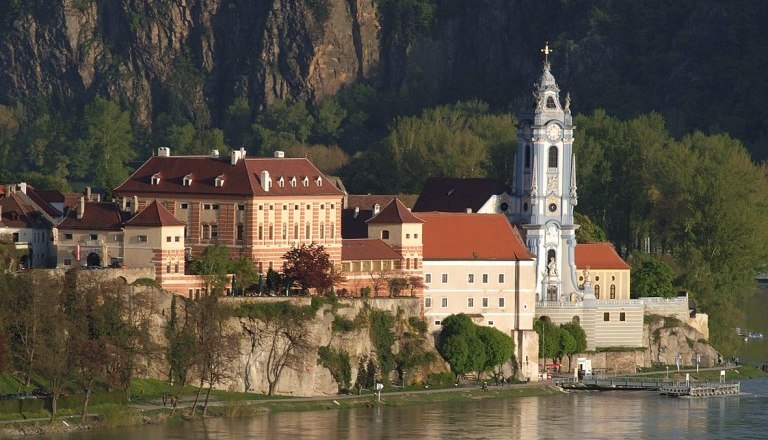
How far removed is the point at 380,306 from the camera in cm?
14288

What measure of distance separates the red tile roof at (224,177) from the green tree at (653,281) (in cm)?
2111

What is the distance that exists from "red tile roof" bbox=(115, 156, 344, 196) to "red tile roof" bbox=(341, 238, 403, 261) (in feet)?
8.02

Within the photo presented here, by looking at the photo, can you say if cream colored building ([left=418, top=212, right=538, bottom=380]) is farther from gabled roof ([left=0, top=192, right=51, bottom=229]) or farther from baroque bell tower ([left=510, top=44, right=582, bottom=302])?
gabled roof ([left=0, top=192, right=51, bottom=229])

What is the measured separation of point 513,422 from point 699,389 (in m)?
15.9

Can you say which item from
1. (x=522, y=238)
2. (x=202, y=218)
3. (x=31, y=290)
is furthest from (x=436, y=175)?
(x=31, y=290)

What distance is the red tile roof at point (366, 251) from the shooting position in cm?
14638

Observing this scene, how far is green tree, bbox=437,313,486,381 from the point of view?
145 meters

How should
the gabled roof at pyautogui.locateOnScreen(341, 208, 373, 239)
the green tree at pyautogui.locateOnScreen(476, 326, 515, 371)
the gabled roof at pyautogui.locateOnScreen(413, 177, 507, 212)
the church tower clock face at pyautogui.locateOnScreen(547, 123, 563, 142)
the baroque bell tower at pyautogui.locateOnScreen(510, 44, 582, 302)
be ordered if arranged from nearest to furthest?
the green tree at pyautogui.locateOnScreen(476, 326, 515, 371), the gabled roof at pyautogui.locateOnScreen(341, 208, 373, 239), the baroque bell tower at pyautogui.locateOnScreen(510, 44, 582, 302), the church tower clock face at pyautogui.locateOnScreen(547, 123, 563, 142), the gabled roof at pyautogui.locateOnScreen(413, 177, 507, 212)

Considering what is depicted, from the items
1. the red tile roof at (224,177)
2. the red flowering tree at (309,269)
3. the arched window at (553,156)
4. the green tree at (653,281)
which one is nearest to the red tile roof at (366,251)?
the red tile roof at (224,177)

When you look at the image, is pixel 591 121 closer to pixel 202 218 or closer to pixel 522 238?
pixel 522 238

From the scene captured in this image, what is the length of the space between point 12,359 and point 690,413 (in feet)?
98.3

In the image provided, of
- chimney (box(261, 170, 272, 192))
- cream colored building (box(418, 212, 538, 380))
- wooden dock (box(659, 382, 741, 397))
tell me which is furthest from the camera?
cream colored building (box(418, 212, 538, 380))

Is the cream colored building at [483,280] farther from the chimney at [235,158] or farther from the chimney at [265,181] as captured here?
the chimney at [235,158]

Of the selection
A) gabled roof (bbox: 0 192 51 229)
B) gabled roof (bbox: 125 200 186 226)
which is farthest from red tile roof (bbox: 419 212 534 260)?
gabled roof (bbox: 0 192 51 229)
